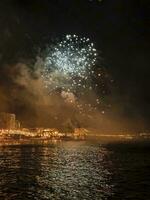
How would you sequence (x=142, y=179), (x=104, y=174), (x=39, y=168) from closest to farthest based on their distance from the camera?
(x=142, y=179) → (x=104, y=174) → (x=39, y=168)

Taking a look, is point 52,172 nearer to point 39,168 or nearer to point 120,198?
point 39,168

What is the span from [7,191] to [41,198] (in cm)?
932

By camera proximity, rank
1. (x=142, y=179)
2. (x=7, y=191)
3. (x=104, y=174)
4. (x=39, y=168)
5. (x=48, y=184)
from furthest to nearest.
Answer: (x=39, y=168)
(x=104, y=174)
(x=142, y=179)
(x=48, y=184)
(x=7, y=191)

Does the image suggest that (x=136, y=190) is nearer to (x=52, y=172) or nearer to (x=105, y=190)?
(x=105, y=190)

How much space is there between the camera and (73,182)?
257 ft

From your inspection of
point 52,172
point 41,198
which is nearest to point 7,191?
point 41,198

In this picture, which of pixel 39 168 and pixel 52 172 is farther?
pixel 39 168

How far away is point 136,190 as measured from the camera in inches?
2662

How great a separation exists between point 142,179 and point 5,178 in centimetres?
3184

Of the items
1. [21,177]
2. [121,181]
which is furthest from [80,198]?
[21,177]

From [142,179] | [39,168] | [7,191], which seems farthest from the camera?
[39,168]

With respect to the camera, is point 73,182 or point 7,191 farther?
point 73,182

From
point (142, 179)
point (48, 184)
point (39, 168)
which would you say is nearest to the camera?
point (48, 184)

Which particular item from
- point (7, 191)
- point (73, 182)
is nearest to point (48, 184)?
point (73, 182)
